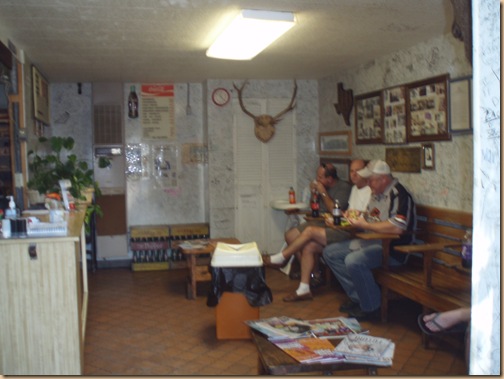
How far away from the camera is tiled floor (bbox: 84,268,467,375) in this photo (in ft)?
12.1

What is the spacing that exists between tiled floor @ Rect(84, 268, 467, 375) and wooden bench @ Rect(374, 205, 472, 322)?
0.34m

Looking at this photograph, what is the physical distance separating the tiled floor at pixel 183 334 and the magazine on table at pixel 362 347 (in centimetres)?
103

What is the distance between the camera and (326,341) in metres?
2.67

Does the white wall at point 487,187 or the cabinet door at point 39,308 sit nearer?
the white wall at point 487,187

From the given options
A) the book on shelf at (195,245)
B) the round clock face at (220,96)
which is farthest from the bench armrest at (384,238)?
the round clock face at (220,96)

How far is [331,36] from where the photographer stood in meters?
4.59

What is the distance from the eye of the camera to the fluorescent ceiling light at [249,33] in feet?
12.4

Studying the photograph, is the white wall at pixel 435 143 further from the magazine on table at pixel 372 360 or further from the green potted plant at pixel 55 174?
the green potted plant at pixel 55 174

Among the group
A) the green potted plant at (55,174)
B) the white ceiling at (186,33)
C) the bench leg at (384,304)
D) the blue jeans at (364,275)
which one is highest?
the white ceiling at (186,33)

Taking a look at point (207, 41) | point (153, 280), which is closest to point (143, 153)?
point (153, 280)

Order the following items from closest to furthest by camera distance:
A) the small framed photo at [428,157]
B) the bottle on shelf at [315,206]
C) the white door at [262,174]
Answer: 1. the small framed photo at [428,157]
2. the bottle on shelf at [315,206]
3. the white door at [262,174]

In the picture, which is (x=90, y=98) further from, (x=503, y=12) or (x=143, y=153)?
(x=503, y=12)

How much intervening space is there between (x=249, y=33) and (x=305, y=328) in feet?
7.78

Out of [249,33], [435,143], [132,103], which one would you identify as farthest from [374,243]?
[132,103]
